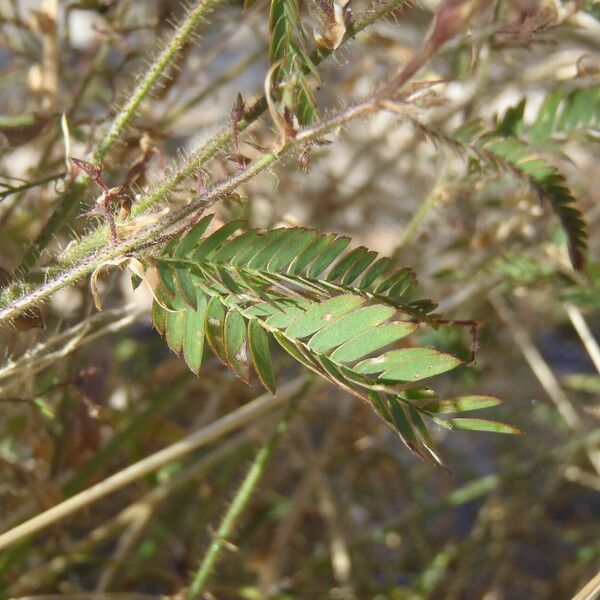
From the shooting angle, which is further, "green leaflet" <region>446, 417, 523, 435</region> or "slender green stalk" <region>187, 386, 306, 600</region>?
"slender green stalk" <region>187, 386, 306, 600</region>

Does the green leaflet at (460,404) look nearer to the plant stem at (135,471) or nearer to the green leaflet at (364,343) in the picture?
the green leaflet at (364,343)

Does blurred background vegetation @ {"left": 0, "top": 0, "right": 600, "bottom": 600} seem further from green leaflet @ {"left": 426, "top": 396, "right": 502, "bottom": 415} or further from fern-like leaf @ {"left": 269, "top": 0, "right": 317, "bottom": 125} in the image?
green leaflet @ {"left": 426, "top": 396, "right": 502, "bottom": 415}

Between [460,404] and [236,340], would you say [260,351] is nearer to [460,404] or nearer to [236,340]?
[236,340]

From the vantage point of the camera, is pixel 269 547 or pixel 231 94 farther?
pixel 231 94

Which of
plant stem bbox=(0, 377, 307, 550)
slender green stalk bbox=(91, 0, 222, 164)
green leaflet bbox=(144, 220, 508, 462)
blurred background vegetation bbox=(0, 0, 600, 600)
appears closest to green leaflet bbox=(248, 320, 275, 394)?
green leaflet bbox=(144, 220, 508, 462)

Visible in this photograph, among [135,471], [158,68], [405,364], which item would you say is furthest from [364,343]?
[135,471]

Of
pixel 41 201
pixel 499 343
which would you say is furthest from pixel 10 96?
pixel 499 343

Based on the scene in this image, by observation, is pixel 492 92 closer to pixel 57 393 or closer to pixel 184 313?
pixel 57 393
